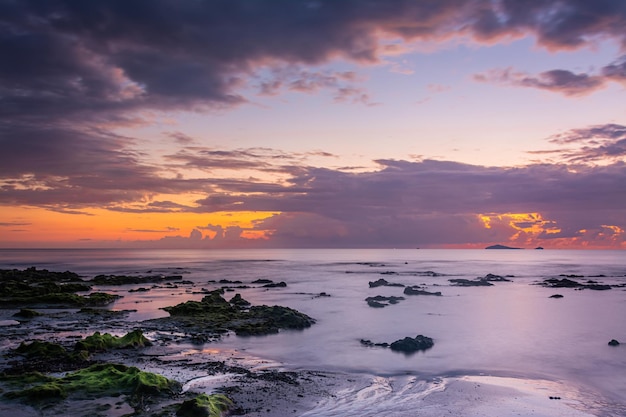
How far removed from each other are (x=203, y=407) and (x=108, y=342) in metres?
12.0

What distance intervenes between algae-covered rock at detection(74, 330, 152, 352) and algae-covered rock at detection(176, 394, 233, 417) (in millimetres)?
10583

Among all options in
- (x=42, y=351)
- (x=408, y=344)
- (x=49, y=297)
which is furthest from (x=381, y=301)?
(x=42, y=351)

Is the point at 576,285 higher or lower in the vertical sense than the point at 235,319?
lower

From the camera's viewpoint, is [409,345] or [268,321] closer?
[409,345]

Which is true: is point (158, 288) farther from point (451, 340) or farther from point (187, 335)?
point (451, 340)

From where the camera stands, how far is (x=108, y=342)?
76.0ft

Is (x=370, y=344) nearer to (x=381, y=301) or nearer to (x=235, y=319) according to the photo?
(x=235, y=319)

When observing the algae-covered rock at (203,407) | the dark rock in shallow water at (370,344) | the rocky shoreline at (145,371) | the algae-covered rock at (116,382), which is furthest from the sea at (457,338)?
the algae-covered rock at (116,382)

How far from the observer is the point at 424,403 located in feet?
54.5

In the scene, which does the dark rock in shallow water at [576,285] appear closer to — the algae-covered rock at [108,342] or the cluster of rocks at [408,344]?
the cluster of rocks at [408,344]

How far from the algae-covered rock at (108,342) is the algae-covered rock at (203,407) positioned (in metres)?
10.6

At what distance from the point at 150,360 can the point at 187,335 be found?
6.44 m

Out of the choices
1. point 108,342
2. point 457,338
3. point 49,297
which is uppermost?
point 108,342

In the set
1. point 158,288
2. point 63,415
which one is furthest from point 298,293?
point 63,415
